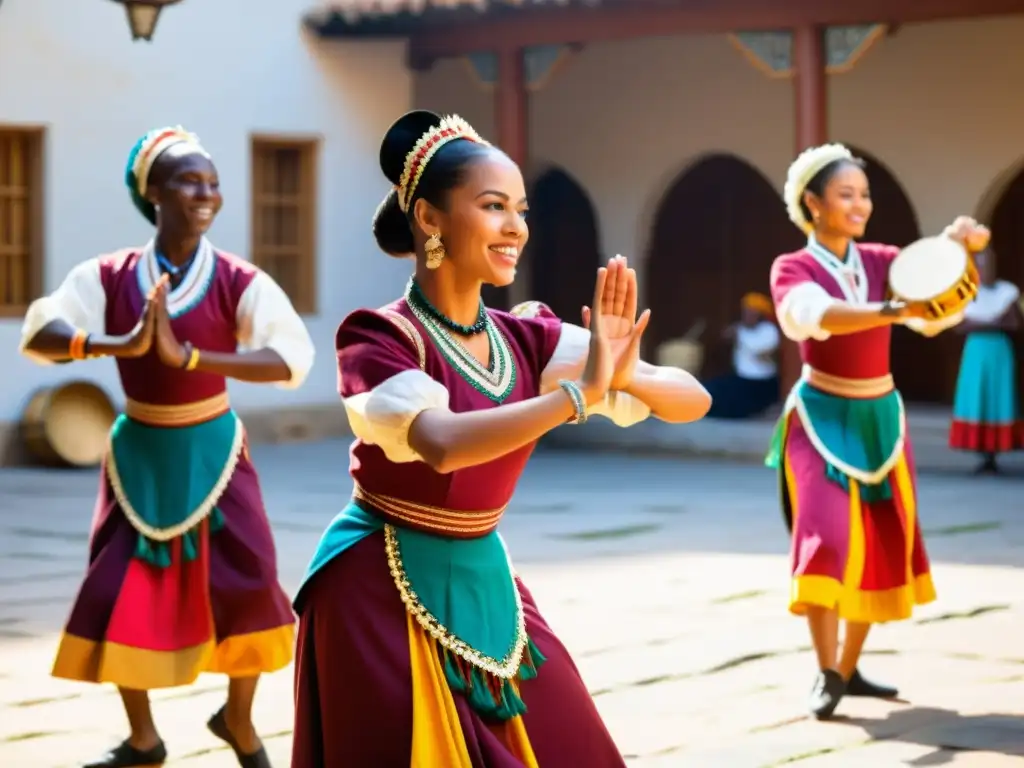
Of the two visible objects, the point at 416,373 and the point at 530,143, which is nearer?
the point at 416,373

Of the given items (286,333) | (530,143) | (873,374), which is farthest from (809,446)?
(530,143)

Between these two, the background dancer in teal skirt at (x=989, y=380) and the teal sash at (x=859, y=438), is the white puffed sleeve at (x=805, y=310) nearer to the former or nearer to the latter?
the teal sash at (x=859, y=438)

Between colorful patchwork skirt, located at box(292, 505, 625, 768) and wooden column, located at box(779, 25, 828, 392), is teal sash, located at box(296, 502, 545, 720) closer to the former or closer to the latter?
colorful patchwork skirt, located at box(292, 505, 625, 768)

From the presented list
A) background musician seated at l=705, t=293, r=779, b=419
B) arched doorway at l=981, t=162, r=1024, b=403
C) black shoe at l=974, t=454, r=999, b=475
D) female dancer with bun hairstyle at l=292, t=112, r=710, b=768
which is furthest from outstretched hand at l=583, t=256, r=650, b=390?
arched doorway at l=981, t=162, r=1024, b=403

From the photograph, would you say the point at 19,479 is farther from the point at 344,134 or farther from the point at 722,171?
the point at 722,171

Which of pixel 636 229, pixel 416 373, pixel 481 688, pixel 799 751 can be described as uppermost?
pixel 636 229

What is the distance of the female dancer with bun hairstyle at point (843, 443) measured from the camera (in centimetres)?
597

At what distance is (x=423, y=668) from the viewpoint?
340 centimetres

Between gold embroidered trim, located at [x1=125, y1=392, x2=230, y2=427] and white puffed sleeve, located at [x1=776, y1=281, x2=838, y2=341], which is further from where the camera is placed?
white puffed sleeve, located at [x1=776, y1=281, x2=838, y2=341]

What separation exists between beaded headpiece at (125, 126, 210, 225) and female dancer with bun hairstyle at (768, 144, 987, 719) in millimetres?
1814

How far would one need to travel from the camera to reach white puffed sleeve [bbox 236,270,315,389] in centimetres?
530

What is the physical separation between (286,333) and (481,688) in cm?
208

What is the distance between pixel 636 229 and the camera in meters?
16.2

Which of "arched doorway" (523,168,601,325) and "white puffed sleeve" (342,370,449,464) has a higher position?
"arched doorway" (523,168,601,325)
